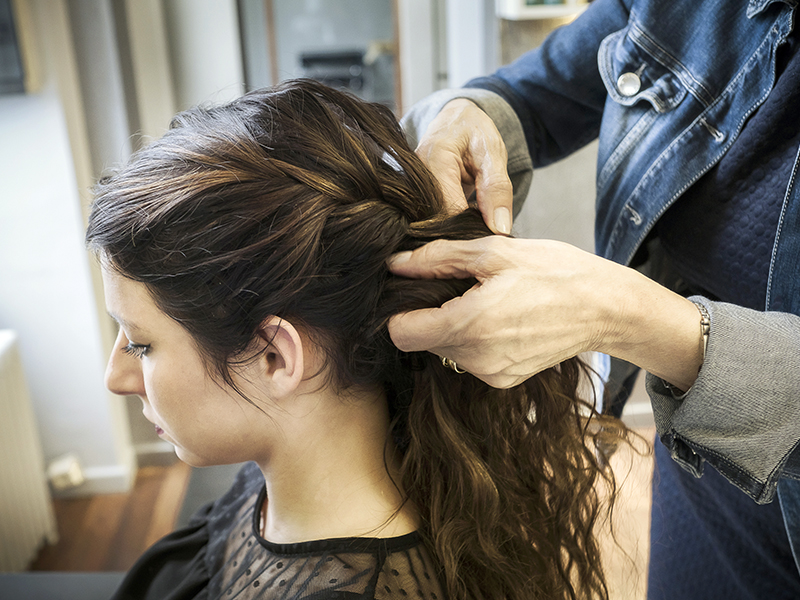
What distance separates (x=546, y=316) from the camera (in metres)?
0.61

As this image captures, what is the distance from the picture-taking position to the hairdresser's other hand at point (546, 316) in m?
0.61

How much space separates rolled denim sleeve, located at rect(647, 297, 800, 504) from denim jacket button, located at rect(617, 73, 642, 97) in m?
0.39

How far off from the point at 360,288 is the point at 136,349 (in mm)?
349

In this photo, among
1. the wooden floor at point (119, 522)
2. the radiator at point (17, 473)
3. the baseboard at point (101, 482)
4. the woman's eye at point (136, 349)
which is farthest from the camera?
the baseboard at point (101, 482)

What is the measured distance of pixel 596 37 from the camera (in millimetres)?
1014

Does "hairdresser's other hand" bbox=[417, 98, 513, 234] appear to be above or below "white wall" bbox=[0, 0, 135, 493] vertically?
above

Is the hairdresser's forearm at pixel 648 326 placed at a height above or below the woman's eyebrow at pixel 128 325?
above

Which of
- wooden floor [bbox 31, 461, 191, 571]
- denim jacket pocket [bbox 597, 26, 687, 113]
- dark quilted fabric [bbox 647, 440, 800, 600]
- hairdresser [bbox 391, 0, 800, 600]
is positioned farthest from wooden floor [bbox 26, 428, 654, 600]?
denim jacket pocket [bbox 597, 26, 687, 113]

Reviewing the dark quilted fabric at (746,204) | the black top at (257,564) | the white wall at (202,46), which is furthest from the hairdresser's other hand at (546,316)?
the white wall at (202,46)

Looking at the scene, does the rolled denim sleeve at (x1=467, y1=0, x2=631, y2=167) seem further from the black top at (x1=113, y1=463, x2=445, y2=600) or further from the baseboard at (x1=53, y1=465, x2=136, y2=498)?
the baseboard at (x1=53, y1=465, x2=136, y2=498)

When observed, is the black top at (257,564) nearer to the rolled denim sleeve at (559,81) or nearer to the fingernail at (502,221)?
the fingernail at (502,221)

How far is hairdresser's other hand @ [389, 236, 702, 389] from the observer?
0.61 meters

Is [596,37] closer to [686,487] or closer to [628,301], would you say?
[628,301]

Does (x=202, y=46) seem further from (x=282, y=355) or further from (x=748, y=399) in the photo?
(x=748, y=399)
